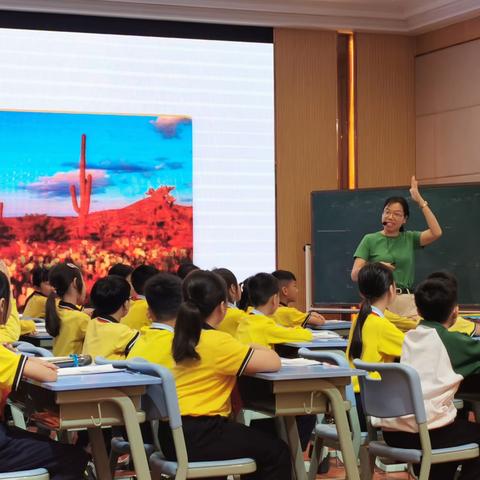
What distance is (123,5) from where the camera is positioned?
8406 millimetres

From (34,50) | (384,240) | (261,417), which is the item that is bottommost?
(261,417)

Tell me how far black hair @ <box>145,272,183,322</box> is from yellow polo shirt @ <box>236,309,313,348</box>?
39.5 inches

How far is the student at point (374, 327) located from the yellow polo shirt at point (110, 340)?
40.1 inches

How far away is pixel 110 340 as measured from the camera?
4.32m

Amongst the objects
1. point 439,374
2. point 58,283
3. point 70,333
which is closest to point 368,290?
point 439,374

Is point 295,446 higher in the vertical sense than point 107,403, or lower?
lower

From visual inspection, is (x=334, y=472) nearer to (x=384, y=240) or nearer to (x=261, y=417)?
(x=261, y=417)

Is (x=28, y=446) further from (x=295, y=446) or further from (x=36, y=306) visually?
(x=36, y=306)

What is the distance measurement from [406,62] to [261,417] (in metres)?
5.95

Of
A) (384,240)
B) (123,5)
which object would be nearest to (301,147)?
(123,5)

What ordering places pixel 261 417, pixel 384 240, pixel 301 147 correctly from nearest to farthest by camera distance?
pixel 261 417 → pixel 384 240 → pixel 301 147

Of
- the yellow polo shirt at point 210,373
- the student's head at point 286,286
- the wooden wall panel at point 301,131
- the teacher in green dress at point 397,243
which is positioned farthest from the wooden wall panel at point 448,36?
the yellow polo shirt at point 210,373

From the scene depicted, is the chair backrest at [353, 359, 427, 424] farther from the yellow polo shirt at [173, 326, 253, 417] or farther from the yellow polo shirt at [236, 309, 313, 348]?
the yellow polo shirt at [236, 309, 313, 348]

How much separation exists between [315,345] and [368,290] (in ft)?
2.93
